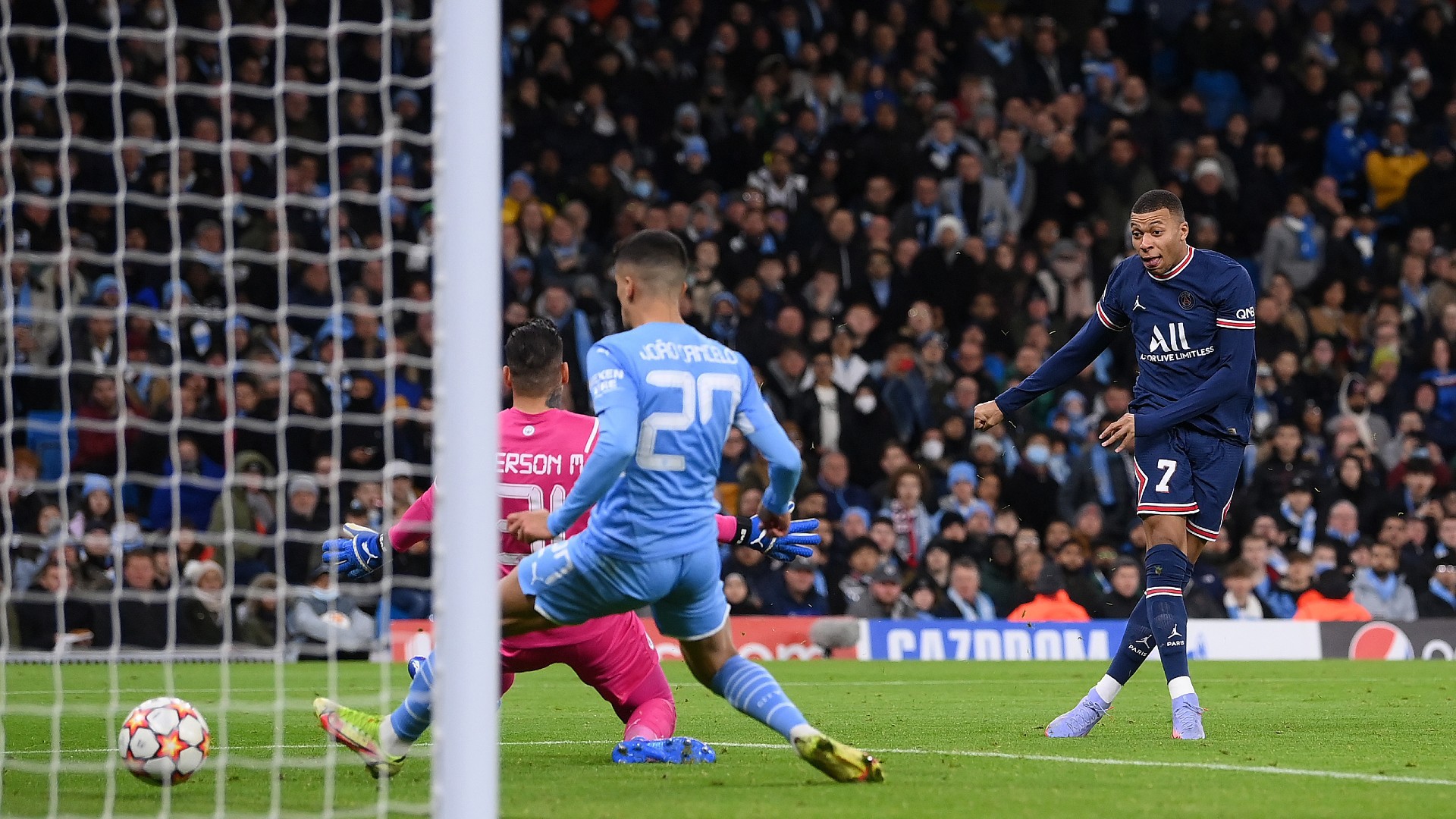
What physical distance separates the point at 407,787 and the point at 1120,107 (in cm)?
1607

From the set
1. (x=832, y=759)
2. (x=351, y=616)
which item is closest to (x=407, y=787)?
(x=832, y=759)

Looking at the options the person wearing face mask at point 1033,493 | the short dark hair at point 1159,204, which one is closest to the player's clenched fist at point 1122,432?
the short dark hair at point 1159,204

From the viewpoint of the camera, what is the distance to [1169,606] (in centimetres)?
761

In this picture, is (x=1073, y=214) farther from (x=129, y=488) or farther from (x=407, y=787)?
(x=407, y=787)

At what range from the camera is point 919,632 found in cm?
1473

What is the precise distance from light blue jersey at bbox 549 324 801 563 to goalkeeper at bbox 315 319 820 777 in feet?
2.78

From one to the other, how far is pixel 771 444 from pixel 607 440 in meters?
0.58

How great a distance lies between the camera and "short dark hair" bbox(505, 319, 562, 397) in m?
7.04

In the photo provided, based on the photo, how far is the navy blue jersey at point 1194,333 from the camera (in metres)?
7.73

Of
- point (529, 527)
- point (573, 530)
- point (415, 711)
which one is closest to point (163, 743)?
point (415, 711)

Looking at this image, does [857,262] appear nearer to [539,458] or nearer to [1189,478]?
[1189,478]

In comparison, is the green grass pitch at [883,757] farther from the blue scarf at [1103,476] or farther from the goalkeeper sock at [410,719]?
the blue scarf at [1103,476]

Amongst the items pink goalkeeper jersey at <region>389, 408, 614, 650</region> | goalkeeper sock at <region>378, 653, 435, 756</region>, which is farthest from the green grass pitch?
pink goalkeeper jersey at <region>389, 408, 614, 650</region>

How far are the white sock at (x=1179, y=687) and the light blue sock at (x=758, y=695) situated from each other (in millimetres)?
2229
